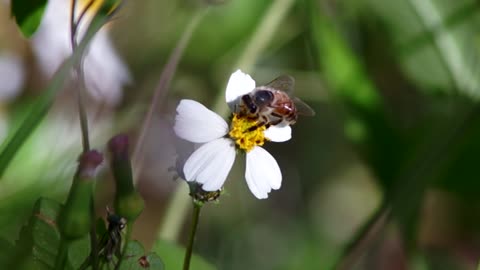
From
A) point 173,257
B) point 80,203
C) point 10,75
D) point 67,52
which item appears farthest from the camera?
point 10,75

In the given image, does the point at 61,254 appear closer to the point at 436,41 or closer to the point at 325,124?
the point at 436,41

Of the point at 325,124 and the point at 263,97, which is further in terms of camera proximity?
the point at 325,124

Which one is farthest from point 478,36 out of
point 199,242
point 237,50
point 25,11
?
point 25,11

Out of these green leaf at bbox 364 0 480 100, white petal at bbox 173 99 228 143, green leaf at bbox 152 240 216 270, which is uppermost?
green leaf at bbox 364 0 480 100

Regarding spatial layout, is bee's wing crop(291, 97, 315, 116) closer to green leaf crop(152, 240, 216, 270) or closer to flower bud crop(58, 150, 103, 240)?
green leaf crop(152, 240, 216, 270)

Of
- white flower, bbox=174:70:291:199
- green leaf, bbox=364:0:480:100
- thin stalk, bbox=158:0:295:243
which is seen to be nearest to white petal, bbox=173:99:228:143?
white flower, bbox=174:70:291:199

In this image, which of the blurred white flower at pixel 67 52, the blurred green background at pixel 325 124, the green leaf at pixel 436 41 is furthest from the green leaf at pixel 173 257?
the green leaf at pixel 436 41

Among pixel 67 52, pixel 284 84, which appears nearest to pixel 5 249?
pixel 284 84
